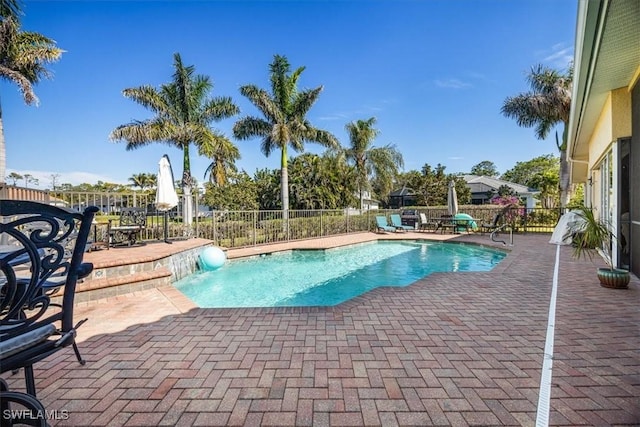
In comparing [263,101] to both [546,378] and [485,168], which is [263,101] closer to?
[546,378]

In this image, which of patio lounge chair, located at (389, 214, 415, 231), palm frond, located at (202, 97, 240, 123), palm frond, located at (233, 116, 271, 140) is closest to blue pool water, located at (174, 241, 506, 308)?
patio lounge chair, located at (389, 214, 415, 231)

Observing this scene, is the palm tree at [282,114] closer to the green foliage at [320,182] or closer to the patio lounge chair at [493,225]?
the green foliage at [320,182]

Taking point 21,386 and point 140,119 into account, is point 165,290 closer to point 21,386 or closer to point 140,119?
point 21,386

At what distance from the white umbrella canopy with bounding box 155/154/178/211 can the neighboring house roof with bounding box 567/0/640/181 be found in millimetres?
7919

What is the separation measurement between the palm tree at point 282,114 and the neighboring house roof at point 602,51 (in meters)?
11.8

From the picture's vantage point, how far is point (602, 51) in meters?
3.96

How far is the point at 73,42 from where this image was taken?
1043 centimetres

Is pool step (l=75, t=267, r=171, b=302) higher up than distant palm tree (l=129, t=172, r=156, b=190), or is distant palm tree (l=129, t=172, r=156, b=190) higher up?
distant palm tree (l=129, t=172, r=156, b=190)

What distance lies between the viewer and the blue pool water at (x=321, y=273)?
624 cm

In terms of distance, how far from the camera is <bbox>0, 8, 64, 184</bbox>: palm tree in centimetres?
1106

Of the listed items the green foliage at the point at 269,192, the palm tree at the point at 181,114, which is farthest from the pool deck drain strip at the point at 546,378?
the green foliage at the point at 269,192

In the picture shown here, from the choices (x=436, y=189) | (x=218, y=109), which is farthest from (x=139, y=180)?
(x=436, y=189)

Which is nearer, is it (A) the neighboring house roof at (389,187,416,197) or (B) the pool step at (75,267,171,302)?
(B) the pool step at (75,267,171,302)

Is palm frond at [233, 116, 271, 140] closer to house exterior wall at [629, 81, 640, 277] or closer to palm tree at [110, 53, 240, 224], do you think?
palm tree at [110, 53, 240, 224]
